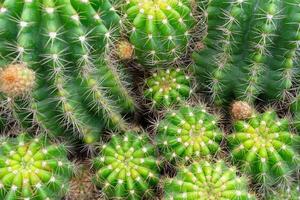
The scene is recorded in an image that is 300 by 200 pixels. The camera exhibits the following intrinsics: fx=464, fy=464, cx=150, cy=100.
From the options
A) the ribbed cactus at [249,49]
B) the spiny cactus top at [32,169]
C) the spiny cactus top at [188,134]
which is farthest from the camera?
the spiny cactus top at [188,134]

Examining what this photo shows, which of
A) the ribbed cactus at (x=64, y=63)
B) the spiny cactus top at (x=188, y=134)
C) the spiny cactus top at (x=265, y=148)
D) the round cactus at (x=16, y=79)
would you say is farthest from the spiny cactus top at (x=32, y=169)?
the spiny cactus top at (x=265, y=148)

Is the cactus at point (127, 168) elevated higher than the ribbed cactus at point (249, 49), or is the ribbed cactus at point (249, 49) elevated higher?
the ribbed cactus at point (249, 49)

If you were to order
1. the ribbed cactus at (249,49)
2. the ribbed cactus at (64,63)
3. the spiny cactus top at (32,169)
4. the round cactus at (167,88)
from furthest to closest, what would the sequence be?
the round cactus at (167,88) → the ribbed cactus at (249,49) → the spiny cactus top at (32,169) → the ribbed cactus at (64,63)

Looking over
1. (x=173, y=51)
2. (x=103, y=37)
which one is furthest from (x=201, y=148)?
(x=103, y=37)

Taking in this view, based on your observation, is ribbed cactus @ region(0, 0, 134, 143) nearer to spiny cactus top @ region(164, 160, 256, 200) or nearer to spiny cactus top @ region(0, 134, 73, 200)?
spiny cactus top @ region(0, 134, 73, 200)

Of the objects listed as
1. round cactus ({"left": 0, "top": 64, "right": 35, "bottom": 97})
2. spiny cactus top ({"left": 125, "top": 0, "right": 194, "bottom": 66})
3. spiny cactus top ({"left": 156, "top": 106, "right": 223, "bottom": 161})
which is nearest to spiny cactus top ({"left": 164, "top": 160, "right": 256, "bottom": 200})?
spiny cactus top ({"left": 156, "top": 106, "right": 223, "bottom": 161})

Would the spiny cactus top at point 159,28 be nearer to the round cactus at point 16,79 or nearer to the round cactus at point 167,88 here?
the round cactus at point 167,88

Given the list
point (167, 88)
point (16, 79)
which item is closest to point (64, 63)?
point (16, 79)
